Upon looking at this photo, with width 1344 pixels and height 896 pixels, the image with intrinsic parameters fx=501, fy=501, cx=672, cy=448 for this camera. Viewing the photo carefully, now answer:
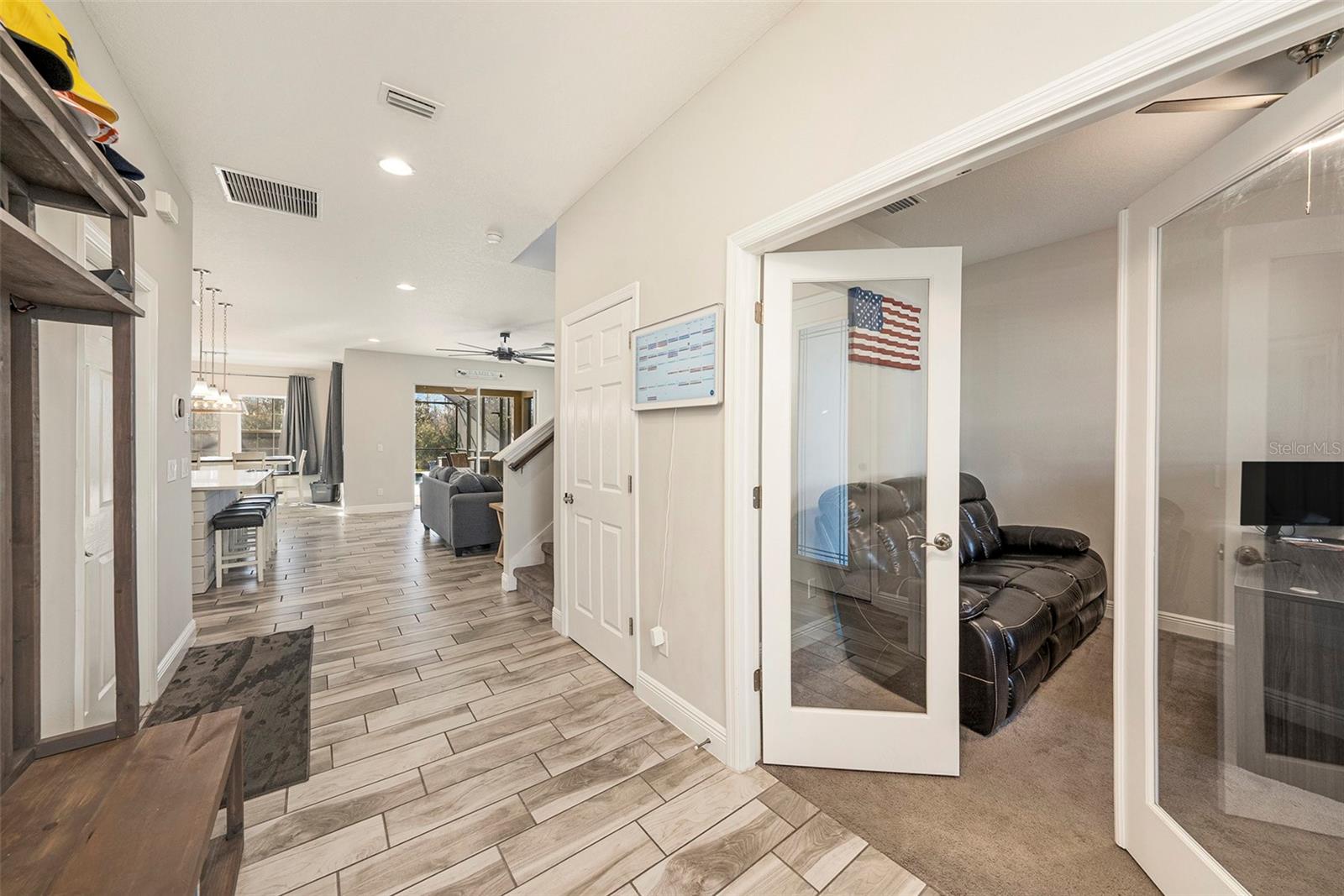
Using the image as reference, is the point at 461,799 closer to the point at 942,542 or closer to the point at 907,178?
the point at 942,542

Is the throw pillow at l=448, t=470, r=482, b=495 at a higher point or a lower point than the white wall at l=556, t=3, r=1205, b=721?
lower

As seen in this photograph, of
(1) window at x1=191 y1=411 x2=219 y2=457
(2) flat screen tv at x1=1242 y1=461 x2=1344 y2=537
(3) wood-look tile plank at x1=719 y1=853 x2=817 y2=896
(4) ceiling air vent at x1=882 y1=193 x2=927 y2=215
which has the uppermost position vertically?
(4) ceiling air vent at x1=882 y1=193 x2=927 y2=215

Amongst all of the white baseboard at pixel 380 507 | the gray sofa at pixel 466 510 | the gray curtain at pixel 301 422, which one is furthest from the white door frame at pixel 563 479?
the gray curtain at pixel 301 422

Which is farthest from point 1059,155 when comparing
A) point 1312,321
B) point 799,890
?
point 799,890

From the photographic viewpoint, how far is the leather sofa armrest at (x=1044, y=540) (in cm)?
320

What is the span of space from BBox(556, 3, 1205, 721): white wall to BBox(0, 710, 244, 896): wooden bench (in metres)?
1.55

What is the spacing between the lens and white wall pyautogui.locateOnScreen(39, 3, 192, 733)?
1703 mm

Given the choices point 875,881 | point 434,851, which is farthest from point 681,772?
point 434,851

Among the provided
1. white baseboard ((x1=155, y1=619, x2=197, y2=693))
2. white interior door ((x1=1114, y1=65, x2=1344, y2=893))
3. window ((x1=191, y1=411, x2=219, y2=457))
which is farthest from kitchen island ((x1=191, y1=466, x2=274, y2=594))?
window ((x1=191, y1=411, x2=219, y2=457))

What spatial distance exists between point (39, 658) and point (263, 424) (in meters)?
10.9

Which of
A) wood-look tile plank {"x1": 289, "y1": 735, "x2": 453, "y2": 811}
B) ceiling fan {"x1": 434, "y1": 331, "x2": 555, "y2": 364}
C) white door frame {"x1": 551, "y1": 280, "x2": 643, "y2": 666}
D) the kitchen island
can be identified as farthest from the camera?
ceiling fan {"x1": 434, "y1": 331, "x2": 555, "y2": 364}

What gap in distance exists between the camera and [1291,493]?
125 centimetres

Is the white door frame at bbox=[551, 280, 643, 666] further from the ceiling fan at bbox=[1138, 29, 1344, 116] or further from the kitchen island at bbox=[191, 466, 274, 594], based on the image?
the kitchen island at bbox=[191, 466, 274, 594]

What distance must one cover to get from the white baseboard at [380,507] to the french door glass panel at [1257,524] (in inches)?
373
